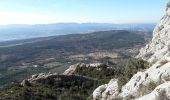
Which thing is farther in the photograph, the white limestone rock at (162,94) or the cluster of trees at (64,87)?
the cluster of trees at (64,87)

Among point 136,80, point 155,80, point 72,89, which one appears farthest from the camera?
point 72,89

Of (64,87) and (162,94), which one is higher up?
(162,94)

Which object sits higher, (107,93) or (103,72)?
(107,93)

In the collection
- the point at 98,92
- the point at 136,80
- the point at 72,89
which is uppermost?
the point at 136,80

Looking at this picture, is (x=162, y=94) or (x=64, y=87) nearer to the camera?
(x=162, y=94)

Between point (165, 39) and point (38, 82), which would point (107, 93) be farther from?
point (38, 82)

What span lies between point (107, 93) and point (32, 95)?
44767mm

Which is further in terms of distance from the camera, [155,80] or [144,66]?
[144,66]

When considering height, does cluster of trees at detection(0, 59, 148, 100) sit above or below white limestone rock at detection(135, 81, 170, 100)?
below

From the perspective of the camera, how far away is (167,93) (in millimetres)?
20266

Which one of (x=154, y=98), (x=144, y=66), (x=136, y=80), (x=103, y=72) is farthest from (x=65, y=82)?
(x=154, y=98)

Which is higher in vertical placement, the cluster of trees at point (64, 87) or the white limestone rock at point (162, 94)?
the white limestone rock at point (162, 94)

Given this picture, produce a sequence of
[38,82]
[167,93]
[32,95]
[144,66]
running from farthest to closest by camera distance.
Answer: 1. [38,82]
2. [32,95]
3. [144,66]
4. [167,93]

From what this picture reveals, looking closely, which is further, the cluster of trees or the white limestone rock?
the cluster of trees
